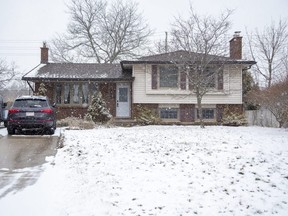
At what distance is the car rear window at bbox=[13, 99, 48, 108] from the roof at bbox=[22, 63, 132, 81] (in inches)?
338

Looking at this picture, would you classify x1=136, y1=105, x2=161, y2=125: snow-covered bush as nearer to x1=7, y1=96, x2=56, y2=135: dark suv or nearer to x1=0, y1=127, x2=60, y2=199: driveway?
x1=7, y1=96, x2=56, y2=135: dark suv

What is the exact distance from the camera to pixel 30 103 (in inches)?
500

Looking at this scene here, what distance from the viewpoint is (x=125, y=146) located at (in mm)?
9812

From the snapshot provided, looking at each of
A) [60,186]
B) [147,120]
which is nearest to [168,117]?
[147,120]

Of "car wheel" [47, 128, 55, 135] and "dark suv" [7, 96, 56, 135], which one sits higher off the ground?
"dark suv" [7, 96, 56, 135]

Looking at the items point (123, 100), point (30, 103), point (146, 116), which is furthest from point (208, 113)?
point (30, 103)

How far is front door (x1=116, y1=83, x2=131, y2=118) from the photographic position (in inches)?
885

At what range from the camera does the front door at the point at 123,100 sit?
22.5 meters

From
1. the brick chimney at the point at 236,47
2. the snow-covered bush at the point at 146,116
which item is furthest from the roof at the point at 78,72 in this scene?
the brick chimney at the point at 236,47

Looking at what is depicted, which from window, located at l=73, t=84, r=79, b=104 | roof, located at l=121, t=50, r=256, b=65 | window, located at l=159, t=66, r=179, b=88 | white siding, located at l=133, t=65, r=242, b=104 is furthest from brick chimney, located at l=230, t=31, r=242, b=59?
window, located at l=73, t=84, r=79, b=104

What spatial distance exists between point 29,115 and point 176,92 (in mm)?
10869

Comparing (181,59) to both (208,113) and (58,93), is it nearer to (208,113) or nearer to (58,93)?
(208,113)

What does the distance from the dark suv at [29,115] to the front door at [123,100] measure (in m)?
9.83

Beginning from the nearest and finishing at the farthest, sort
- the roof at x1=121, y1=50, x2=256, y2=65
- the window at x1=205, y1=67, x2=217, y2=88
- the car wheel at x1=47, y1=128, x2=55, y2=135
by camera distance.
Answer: the car wheel at x1=47, y1=128, x2=55, y2=135 < the window at x1=205, y1=67, x2=217, y2=88 < the roof at x1=121, y1=50, x2=256, y2=65
